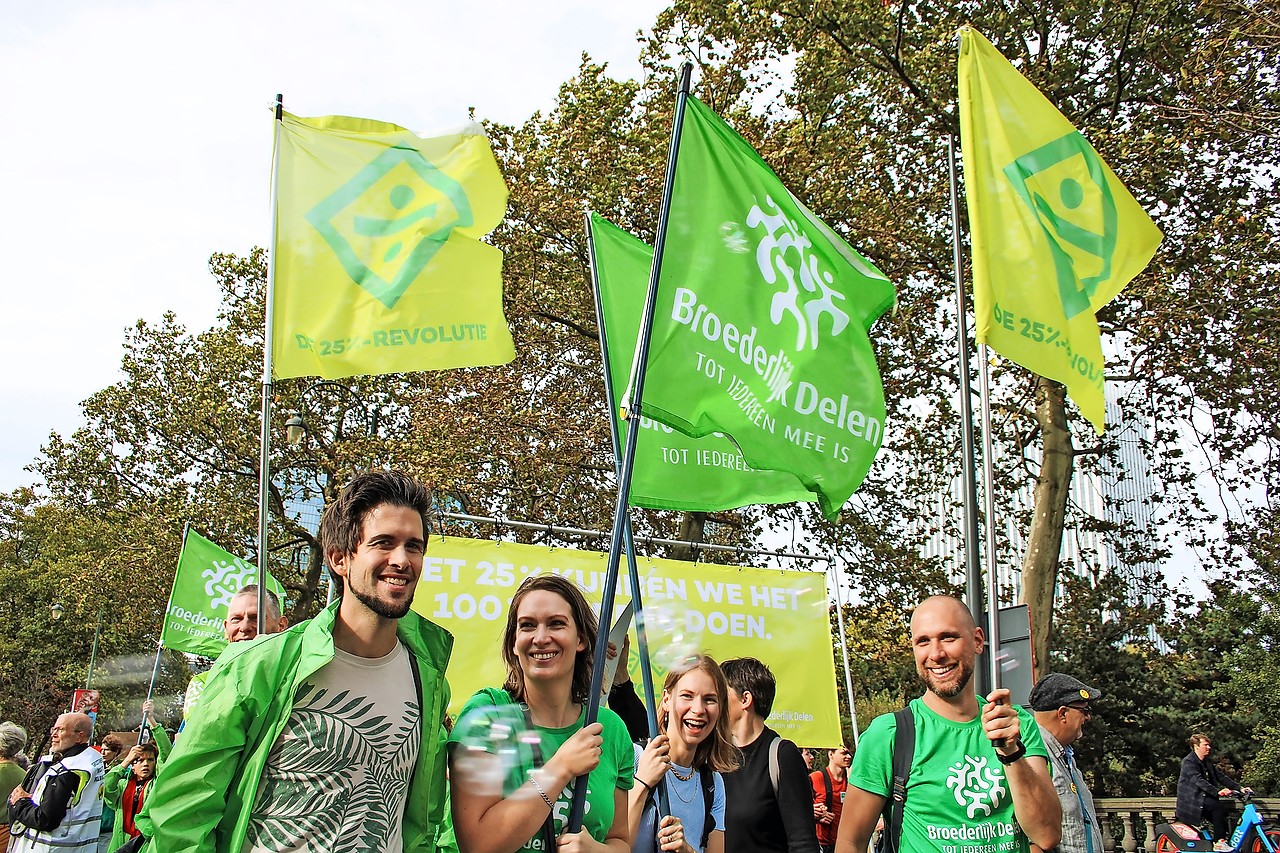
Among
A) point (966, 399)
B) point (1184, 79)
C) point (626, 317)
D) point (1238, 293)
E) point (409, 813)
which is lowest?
point (409, 813)

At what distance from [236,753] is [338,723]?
231 millimetres

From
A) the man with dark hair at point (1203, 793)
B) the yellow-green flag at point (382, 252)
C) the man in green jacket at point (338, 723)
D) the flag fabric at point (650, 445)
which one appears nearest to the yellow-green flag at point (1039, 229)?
the flag fabric at point (650, 445)

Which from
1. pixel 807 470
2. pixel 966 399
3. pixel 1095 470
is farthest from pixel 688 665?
pixel 1095 470

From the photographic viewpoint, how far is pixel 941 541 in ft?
59.7

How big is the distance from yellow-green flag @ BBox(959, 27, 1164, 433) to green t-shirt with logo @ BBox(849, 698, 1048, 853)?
6.27 feet

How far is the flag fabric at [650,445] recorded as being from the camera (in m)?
7.11

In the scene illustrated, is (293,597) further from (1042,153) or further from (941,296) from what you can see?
(1042,153)

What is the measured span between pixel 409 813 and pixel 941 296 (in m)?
14.7

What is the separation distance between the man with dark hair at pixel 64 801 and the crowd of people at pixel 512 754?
174 inches

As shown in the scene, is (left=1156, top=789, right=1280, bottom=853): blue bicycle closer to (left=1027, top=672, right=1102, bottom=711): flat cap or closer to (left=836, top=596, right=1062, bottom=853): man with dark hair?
(left=1027, top=672, right=1102, bottom=711): flat cap

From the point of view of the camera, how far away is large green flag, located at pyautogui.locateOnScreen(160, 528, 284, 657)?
11.5 metres

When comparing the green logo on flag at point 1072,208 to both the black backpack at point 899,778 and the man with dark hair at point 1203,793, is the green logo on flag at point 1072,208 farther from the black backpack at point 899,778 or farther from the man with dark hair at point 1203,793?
the man with dark hair at point 1203,793

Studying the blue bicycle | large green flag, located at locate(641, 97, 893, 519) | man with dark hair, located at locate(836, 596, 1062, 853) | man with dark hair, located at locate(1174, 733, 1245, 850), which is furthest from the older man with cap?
man with dark hair, located at locate(1174, 733, 1245, 850)

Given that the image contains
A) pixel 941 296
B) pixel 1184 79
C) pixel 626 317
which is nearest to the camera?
pixel 626 317
